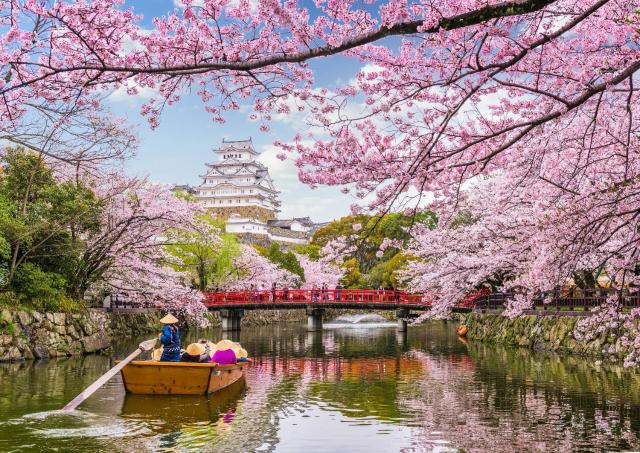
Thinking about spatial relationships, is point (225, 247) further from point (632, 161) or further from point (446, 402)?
point (632, 161)

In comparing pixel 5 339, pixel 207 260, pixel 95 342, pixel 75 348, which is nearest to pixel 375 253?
pixel 207 260

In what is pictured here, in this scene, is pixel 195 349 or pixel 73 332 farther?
pixel 73 332

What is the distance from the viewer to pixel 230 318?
124ft

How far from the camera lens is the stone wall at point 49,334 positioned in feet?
59.2

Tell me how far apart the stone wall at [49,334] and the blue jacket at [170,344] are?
7.39m

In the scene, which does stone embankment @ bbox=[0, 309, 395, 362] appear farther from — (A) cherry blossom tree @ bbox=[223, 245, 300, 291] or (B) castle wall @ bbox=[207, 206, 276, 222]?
(B) castle wall @ bbox=[207, 206, 276, 222]

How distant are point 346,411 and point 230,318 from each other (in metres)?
27.0

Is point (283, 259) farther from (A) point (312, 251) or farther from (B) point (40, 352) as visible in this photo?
(B) point (40, 352)

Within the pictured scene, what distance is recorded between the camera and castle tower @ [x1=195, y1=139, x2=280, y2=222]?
8525 cm

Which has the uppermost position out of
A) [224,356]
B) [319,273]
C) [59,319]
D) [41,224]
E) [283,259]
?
[283,259]

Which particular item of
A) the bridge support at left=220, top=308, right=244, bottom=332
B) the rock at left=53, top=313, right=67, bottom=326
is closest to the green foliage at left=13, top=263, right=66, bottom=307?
the rock at left=53, top=313, right=67, bottom=326

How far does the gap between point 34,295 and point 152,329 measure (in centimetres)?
1486

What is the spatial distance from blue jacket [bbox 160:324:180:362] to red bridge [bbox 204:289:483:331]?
2285 centimetres

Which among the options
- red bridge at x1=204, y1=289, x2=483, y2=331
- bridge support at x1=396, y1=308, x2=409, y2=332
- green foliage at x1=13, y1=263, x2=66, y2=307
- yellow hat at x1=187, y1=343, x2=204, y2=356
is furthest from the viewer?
red bridge at x1=204, y1=289, x2=483, y2=331
